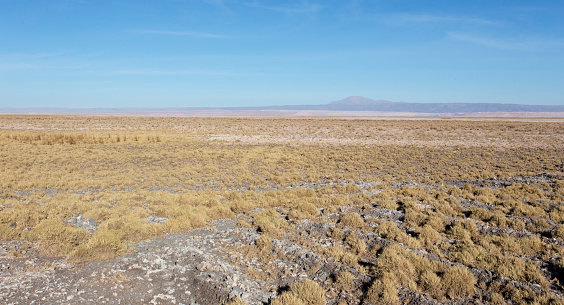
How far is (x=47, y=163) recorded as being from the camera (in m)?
19.8

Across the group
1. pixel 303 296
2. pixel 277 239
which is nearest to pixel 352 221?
pixel 277 239

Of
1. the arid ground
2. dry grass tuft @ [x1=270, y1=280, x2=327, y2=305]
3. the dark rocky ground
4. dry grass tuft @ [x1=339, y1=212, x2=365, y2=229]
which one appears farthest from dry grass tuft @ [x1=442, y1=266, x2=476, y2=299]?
dry grass tuft @ [x1=339, y1=212, x2=365, y2=229]

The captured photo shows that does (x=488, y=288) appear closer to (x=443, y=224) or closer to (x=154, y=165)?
(x=443, y=224)

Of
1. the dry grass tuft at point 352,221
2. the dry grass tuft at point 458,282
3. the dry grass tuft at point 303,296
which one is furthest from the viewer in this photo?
the dry grass tuft at point 352,221

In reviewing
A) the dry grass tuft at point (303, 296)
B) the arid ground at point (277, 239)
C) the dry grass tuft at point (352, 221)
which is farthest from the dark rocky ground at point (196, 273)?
the dry grass tuft at point (352, 221)

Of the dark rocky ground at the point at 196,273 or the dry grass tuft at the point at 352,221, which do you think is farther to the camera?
the dry grass tuft at the point at 352,221

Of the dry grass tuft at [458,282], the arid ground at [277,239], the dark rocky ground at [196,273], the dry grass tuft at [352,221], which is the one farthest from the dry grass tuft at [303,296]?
the dry grass tuft at [352,221]

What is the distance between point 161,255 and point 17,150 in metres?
25.3

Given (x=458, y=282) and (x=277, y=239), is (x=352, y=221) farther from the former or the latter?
(x=458, y=282)

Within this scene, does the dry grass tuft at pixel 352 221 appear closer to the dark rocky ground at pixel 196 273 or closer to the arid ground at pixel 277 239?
the arid ground at pixel 277 239

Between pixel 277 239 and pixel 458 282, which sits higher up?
pixel 458 282

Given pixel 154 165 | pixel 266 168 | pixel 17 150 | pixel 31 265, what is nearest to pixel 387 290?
pixel 31 265

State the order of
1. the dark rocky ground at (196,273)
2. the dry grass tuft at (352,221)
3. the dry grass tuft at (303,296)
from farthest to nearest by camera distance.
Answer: the dry grass tuft at (352,221) → the dark rocky ground at (196,273) → the dry grass tuft at (303,296)

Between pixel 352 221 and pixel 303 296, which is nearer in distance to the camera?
pixel 303 296
